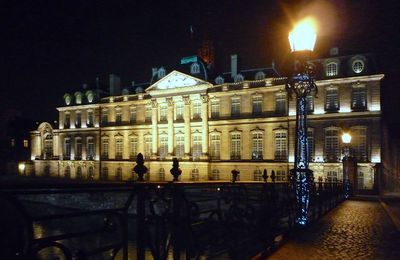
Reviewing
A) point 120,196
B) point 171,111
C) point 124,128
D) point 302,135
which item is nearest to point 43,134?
point 124,128

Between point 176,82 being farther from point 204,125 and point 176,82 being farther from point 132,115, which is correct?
point 132,115

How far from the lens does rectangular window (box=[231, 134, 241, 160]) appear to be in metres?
43.0

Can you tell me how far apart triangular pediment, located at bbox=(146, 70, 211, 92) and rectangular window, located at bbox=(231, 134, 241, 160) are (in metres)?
7.75

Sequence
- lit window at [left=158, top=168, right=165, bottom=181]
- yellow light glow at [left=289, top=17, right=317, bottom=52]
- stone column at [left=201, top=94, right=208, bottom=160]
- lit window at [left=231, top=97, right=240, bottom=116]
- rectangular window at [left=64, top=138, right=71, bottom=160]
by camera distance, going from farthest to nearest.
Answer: rectangular window at [left=64, top=138, right=71, bottom=160] < lit window at [left=158, top=168, right=165, bottom=181] < stone column at [left=201, top=94, right=208, bottom=160] < lit window at [left=231, top=97, right=240, bottom=116] < yellow light glow at [left=289, top=17, right=317, bottom=52]

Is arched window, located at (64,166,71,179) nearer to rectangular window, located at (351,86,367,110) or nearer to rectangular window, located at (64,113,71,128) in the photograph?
rectangular window, located at (64,113,71,128)

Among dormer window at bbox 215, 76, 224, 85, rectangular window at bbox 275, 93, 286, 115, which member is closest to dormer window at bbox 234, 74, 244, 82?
dormer window at bbox 215, 76, 224, 85

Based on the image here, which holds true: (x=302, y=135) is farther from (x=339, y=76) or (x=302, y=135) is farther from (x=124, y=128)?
(x=124, y=128)

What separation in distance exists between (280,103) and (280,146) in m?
5.05

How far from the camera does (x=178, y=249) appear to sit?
446cm

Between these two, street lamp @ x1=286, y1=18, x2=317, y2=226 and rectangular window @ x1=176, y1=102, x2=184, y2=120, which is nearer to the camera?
street lamp @ x1=286, y1=18, x2=317, y2=226

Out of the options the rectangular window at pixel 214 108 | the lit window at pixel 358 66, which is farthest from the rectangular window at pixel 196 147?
the lit window at pixel 358 66

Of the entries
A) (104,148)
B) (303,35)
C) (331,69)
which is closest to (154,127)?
(104,148)

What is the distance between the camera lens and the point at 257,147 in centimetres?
4191

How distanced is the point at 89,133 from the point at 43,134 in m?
10.8
